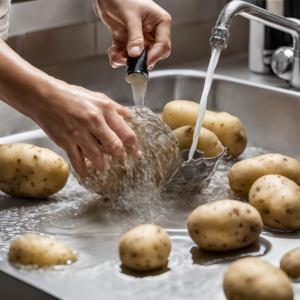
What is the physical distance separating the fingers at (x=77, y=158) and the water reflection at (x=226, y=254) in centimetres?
20

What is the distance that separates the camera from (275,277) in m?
0.48

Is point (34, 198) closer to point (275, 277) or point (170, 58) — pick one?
point (275, 277)

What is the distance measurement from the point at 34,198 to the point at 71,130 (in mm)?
230

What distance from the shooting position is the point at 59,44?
1.22m

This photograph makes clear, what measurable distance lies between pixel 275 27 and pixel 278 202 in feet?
1.73

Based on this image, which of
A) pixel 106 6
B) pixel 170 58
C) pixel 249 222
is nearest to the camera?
pixel 249 222

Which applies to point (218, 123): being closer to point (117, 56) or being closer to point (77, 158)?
point (117, 56)

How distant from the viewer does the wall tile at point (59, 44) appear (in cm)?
117

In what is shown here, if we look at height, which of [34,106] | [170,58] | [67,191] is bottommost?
[67,191]

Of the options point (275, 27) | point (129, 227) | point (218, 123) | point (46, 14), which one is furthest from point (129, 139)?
point (46, 14)

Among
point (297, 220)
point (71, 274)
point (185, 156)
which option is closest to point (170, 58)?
point (185, 156)

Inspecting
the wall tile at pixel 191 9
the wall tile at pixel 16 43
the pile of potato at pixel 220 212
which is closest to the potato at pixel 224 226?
the pile of potato at pixel 220 212

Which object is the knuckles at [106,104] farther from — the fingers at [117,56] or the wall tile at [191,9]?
the wall tile at [191,9]

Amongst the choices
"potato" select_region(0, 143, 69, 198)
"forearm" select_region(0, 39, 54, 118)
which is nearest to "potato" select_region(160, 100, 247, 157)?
"potato" select_region(0, 143, 69, 198)
